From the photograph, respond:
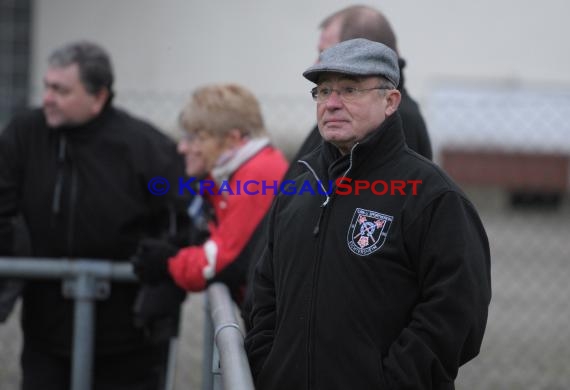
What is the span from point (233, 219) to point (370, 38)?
2.73ft

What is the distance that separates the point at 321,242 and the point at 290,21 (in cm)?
1273

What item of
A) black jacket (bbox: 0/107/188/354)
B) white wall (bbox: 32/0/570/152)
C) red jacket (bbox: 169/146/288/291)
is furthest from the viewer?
white wall (bbox: 32/0/570/152)

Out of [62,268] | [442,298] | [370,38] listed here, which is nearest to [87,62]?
[62,268]

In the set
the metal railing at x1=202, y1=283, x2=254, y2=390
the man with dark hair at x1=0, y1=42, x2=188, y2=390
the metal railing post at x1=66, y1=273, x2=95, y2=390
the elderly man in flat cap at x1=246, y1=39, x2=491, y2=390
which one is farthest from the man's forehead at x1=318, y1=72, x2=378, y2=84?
the metal railing post at x1=66, y1=273, x2=95, y2=390

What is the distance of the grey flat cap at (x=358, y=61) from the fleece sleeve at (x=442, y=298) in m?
0.40

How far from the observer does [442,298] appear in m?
2.46

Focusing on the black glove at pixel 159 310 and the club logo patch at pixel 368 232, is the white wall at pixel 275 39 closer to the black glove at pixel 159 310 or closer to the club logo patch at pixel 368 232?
the black glove at pixel 159 310

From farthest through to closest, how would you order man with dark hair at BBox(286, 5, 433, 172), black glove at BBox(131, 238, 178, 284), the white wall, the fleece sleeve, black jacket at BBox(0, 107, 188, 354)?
1. the white wall
2. black jacket at BBox(0, 107, 188, 354)
3. black glove at BBox(131, 238, 178, 284)
4. man with dark hair at BBox(286, 5, 433, 172)
5. the fleece sleeve

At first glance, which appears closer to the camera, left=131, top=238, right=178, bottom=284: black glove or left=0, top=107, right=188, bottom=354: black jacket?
left=131, top=238, right=178, bottom=284: black glove

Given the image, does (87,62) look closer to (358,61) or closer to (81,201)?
(81,201)

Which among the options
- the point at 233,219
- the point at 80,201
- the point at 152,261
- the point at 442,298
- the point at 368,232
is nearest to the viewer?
the point at 442,298

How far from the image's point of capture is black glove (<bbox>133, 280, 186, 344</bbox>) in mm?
4078

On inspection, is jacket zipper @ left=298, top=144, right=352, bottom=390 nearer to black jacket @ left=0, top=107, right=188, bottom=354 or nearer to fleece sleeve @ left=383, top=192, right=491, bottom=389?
fleece sleeve @ left=383, top=192, right=491, bottom=389

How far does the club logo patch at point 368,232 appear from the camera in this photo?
8.36ft
